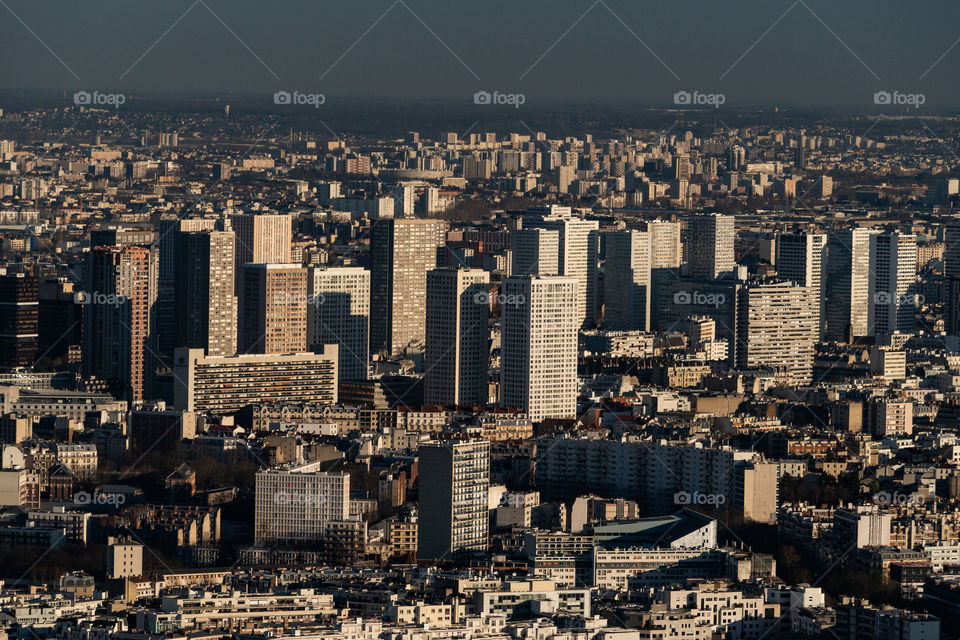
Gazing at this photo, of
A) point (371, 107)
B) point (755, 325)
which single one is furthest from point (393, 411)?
point (371, 107)

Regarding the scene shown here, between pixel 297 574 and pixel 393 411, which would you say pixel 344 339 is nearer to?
pixel 393 411
